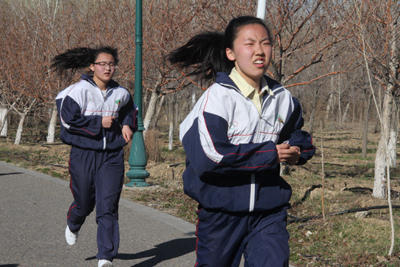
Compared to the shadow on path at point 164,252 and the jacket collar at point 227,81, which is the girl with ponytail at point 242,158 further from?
the shadow on path at point 164,252

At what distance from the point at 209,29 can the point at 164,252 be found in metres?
6.23

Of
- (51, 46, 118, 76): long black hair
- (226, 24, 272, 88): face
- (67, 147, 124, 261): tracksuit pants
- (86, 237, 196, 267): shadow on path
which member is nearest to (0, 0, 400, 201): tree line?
(51, 46, 118, 76): long black hair

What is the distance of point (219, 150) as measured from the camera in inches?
90.0

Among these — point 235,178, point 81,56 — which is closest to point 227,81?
point 235,178

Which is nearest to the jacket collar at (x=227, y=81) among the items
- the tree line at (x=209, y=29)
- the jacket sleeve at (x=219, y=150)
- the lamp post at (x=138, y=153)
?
the jacket sleeve at (x=219, y=150)

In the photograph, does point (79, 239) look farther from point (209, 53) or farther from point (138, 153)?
point (138, 153)

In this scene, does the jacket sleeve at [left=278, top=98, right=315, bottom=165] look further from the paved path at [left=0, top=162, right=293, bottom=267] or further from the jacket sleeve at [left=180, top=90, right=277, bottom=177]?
the paved path at [left=0, top=162, right=293, bottom=267]

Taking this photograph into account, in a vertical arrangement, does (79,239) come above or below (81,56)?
below

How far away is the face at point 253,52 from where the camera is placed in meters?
2.48

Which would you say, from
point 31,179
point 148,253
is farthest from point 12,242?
point 31,179

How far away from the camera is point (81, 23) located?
20047 millimetres

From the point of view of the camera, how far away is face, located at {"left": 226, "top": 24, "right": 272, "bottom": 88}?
248cm

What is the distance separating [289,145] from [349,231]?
3.17m

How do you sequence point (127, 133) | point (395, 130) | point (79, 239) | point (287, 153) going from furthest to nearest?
point (395, 130) → point (79, 239) → point (127, 133) → point (287, 153)
